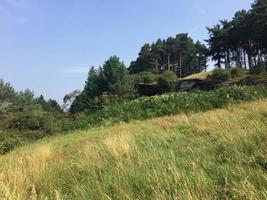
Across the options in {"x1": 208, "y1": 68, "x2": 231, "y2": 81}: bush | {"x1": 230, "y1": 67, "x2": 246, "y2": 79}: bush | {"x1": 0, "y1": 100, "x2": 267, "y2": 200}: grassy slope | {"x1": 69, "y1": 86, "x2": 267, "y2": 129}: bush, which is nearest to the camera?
{"x1": 0, "y1": 100, "x2": 267, "y2": 200}: grassy slope

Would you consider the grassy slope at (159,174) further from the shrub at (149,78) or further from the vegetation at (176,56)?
the vegetation at (176,56)

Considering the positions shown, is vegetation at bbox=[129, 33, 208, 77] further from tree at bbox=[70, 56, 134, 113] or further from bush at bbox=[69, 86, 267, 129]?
bush at bbox=[69, 86, 267, 129]

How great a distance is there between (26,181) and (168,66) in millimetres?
78864

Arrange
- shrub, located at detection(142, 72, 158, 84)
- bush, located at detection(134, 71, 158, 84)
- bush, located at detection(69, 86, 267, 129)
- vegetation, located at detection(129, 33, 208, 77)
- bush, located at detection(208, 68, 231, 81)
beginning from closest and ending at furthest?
bush, located at detection(69, 86, 267, 129) < bush, located at detection(208, 68, 231, 81) < shrub, located at detection(142, 72, 158, 84) < bush, located at detection(134, 71, 158, 84) < vegetation, located at detection(129, 33, 208, 77)

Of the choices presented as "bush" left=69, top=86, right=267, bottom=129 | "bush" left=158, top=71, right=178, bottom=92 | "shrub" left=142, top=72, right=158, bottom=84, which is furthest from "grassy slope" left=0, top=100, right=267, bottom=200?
"shrub" left=142, top=72, right=158, bottom=84

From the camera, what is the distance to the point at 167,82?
52.8 meters

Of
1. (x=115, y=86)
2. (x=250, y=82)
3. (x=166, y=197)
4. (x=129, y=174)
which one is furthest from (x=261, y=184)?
(x=115, y=86)

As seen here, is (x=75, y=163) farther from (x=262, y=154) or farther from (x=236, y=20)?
(x=236, y=20)

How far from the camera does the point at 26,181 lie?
5844 mm

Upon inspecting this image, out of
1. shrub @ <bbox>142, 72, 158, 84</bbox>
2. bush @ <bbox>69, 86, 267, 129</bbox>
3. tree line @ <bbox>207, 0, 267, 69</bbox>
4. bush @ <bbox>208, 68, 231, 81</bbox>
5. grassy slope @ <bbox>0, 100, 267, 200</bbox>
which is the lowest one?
grassy slope @ <bbox>0, 100, 267, 200</bbox>

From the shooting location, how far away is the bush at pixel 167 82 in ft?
172

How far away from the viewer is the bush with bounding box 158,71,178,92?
52.3 metres

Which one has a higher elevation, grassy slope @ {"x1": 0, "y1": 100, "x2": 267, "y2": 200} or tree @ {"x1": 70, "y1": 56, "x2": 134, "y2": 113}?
tree @ {"x1": 70, "y1": 56, "x2": 134, "y2": 113}

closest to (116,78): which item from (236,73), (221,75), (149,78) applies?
(149,78)
